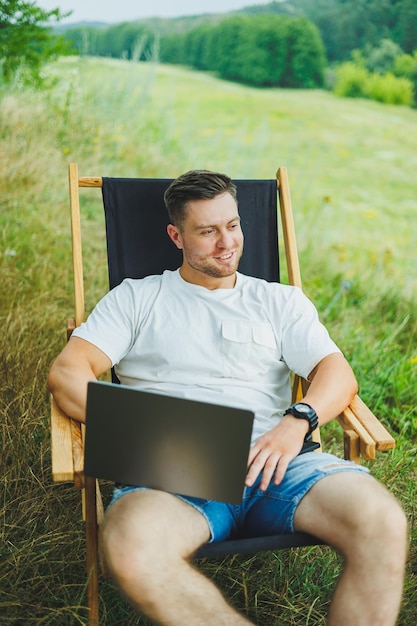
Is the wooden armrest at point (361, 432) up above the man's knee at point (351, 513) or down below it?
above

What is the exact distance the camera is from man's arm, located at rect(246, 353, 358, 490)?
2143mm

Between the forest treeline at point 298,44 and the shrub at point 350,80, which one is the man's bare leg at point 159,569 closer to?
the forest treeline at point 298,44

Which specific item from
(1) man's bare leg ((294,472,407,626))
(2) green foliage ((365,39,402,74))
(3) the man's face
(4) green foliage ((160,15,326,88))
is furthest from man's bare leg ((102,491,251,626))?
(2) green foliage ((365,39,402,74))

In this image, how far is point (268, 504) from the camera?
7.07ft

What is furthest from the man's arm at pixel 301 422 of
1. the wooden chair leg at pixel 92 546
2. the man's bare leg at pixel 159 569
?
the wooden chair leg at pixel 92 546

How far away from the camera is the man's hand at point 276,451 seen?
6.97 ft

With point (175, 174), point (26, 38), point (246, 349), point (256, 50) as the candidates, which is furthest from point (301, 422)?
point (256, 50)

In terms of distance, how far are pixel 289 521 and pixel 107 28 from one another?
6.50 metres

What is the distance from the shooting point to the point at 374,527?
1905 millimetres

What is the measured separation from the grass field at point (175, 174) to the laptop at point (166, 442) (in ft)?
1.95

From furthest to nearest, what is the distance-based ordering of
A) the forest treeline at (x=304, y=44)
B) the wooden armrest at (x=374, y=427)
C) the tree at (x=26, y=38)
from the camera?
the forest treeline at (x=304, y=44) < the tree at (x=26, y=38) < the wooden armrest at (x=374, y=427)

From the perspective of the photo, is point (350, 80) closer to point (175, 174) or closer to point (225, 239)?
point (175, 174)

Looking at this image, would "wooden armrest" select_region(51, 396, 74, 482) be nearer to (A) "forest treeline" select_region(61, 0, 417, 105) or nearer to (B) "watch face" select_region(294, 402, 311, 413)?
(B) "watch face" select_region(294, 402, 311, 413)

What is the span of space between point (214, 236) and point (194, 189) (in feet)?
0.59
